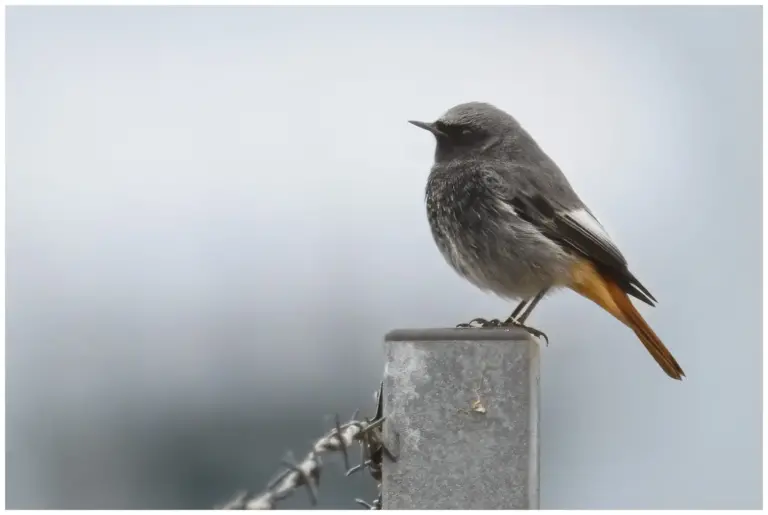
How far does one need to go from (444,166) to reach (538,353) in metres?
2.93

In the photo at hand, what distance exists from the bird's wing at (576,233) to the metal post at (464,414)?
2.67m

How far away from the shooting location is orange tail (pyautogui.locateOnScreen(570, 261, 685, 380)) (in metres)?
6.43

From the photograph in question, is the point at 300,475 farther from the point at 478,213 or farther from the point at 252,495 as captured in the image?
the point at 478,213

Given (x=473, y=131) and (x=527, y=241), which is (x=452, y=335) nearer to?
(x=527, y=241)

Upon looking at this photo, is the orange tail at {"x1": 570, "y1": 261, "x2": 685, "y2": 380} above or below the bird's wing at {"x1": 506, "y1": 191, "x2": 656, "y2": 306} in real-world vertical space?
below

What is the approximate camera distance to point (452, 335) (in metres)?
3.77

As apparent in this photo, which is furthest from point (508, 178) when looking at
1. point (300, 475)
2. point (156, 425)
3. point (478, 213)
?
point (156, 425)

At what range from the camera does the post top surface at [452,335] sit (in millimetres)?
3764

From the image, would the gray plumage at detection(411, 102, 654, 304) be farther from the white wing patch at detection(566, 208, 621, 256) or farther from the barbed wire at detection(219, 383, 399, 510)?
the barbed wire at detection(219, 383, 399, 510)

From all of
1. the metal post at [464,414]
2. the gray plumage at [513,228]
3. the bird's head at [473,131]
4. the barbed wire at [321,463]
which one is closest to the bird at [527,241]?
the gray plumage at [513,228]

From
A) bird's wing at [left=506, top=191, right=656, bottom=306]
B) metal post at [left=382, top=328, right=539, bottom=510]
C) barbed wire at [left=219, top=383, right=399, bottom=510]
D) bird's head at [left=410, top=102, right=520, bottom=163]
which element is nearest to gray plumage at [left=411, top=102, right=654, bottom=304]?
bird's wing at [left=506, top=191, right=656, bottom=306]

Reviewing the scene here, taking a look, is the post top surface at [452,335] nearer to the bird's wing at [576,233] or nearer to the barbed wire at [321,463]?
the barbed wire at [321,463]

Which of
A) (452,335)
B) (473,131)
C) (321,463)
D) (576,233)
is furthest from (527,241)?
(321,463)

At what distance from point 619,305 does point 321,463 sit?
3.23 m
